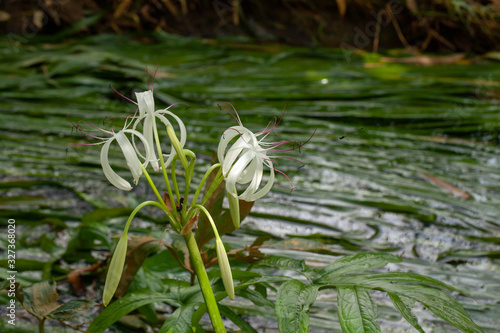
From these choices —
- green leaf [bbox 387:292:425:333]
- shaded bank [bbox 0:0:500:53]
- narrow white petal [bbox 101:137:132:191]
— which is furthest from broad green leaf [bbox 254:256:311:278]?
shaded bank [bbox 0:0:500:53]

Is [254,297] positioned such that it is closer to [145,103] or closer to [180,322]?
[180,322]

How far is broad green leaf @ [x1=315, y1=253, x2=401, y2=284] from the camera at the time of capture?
54 centimetres

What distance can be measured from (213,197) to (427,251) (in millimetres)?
478

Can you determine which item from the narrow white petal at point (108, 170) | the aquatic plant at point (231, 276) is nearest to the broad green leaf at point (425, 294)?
the aquatic plant at point (231, 276)

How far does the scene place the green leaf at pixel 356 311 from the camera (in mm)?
445

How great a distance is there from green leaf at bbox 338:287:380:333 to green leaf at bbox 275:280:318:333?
0.10 feet

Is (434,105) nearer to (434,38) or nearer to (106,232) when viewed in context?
(106,232)

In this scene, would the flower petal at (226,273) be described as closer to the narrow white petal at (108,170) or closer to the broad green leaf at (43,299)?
the narrow white petal at (108,170)

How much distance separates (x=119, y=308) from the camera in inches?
20.5

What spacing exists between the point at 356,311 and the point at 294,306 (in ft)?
0.19

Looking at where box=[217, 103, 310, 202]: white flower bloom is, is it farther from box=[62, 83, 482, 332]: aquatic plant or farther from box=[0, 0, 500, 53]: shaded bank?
box=[0, 0, 500, 53]: shaded bank

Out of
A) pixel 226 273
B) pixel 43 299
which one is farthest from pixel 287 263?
pixel 43 299

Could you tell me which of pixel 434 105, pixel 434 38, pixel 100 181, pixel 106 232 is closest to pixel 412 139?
pixel 434 105

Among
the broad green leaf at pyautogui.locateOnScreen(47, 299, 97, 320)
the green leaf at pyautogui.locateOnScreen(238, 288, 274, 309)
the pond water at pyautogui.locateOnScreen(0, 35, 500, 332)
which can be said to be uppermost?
the green leaf at pyautogui.locateOnScreen(238, 288, 274, 309)
